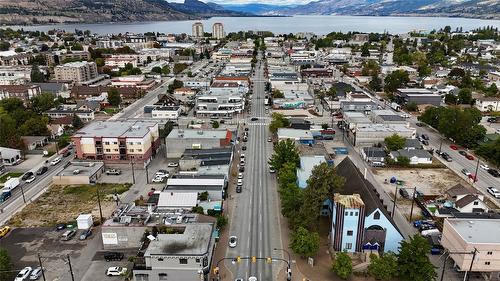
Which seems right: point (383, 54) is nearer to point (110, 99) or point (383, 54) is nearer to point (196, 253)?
point (110, 99)

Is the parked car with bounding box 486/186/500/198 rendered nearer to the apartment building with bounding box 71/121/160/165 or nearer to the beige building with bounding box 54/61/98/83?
the apartment building with bounding box 71/121/160/165

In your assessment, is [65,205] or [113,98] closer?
[65,205]

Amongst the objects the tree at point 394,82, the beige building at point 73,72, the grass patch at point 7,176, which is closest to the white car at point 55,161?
the grass patch at point 7,176

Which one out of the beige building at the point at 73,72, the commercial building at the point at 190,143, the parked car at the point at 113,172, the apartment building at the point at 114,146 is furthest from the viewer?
the beige building at the point at 73,72

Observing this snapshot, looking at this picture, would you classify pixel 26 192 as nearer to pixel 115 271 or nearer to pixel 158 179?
pixel 158 179

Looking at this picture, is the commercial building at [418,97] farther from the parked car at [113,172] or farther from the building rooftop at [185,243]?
the building rooftop at [185,243]

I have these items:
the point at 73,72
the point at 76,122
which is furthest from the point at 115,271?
the point at 73,72
